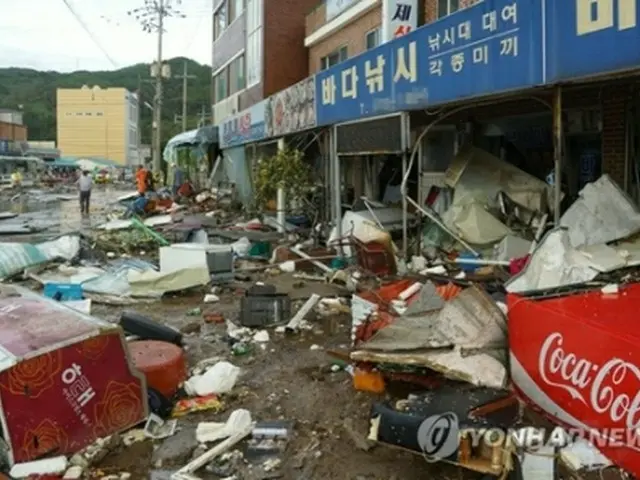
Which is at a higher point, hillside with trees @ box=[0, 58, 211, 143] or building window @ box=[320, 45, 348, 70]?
hillside with trees @ box=[0, 58, 211, 143]

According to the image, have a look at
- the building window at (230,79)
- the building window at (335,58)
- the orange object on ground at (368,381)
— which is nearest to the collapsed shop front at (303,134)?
the building window at (335,58)

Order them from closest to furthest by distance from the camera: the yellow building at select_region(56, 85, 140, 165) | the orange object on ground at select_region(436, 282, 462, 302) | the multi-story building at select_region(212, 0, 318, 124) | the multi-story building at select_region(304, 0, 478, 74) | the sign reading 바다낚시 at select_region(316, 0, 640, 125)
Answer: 1. the sign reading 바다낚시 at select_region(316, 0, 640, 125)
2. the orange object on ground at select_region(436, 282, 462, 302)
3. the multi-story building at select_region(304, 0, 478, 74)
4. the multi-story building at select_region(212, 0, 318, 124)
5. the yellow building at select_region(56, 85, 140, 165)

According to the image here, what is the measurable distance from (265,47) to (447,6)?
1104cm

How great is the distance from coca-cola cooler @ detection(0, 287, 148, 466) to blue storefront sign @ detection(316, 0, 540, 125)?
198 inches

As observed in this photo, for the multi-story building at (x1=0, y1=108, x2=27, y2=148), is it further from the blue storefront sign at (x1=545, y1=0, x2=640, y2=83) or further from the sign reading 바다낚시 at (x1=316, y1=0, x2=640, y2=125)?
the blue storefront sign at (x1=545, y1=0, x2=640, y2=83)

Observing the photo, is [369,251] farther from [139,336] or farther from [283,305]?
[139,336]

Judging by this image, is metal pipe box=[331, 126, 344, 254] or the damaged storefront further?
the damaged storefront

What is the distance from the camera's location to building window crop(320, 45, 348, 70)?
19703 millimetres

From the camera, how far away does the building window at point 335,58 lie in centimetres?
1970

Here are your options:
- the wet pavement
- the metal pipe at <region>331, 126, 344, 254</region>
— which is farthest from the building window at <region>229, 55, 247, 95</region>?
the metal pipe at <region>331, 126, 344, 254</region>

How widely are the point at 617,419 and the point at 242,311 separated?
5.28 meters

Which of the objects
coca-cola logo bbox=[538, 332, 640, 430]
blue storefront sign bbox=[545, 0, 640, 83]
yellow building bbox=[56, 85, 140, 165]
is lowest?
coca-cola logo bbox=[538, 332, 640, 430]

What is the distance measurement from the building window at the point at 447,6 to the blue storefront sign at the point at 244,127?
6087 mm

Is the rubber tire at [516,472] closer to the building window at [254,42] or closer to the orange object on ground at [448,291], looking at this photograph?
the orange object on ground at [448,291]
